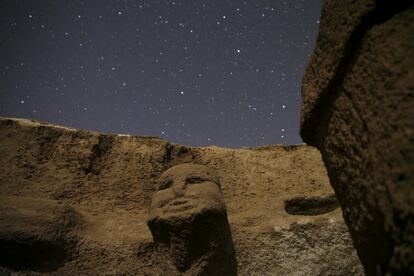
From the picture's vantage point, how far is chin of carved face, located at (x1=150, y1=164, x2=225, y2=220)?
3344 millimetres

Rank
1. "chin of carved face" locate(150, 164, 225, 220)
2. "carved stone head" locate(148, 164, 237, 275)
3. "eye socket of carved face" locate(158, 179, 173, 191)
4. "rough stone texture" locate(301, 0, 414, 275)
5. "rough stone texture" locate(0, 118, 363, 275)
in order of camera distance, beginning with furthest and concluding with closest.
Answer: "eye socket of carved face" locate(158, 179, 173, 191) → "rough stone texture" locate(0, 118, 363, 275) → "chin of carved face" locate(150, 164, 225, 220) → "carved stone head" locate(148, 164, 237, 275) → "rough stone texture" locate(301, 0, 414, 275)

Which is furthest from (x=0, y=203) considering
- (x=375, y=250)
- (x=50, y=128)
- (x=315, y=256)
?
(x=375, y=250)

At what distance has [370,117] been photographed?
1297 millimetres

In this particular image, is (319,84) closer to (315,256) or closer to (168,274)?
(168,274)

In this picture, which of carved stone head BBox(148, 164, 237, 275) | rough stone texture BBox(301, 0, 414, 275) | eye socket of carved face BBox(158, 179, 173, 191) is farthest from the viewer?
eye socket of carved face BBox(158, 179, 173, 191)

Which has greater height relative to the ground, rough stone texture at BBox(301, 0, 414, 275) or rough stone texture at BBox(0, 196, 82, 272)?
rough stone texture at BBox(0, 196, 82, 272)

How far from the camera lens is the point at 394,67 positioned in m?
1.21

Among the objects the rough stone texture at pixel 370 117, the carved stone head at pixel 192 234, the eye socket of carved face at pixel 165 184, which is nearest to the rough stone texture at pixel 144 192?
the carved stone head at pixel 192 234

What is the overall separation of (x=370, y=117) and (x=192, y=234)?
2.25 m

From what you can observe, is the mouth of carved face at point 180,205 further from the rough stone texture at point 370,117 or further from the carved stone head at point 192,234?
the rough stone texture at point 370,117

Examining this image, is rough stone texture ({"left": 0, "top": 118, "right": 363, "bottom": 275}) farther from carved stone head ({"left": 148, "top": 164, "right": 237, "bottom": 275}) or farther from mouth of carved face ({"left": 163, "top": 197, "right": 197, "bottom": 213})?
mouth of carved face ({"left": 163, "top": 197, "right": 197, "bottom": 213})

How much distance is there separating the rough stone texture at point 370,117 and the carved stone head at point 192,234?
176 cm

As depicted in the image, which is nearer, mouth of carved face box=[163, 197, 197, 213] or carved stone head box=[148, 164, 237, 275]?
carved stone head box=[148, 164, 237, 275]

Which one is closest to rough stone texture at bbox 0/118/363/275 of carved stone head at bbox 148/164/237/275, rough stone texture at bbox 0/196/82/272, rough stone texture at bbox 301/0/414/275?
rough stone texture at bbox 0/196/82/272
